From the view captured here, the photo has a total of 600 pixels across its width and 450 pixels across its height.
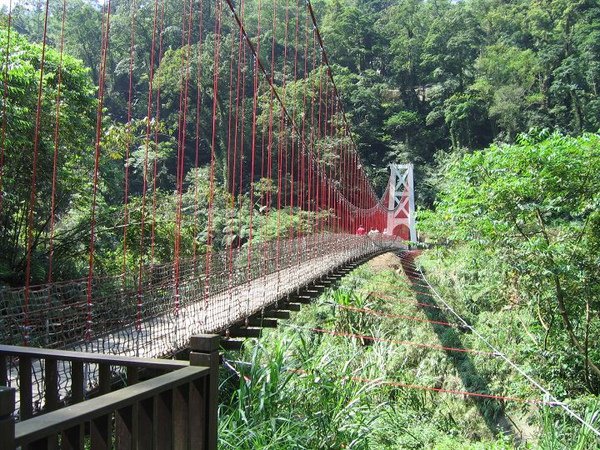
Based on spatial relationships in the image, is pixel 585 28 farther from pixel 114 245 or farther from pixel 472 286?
pixel 114 245

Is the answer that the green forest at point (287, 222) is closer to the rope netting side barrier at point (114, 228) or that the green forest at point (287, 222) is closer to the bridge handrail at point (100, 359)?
the rope netting side barrier at point (114, 228)

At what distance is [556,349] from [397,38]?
25.8m

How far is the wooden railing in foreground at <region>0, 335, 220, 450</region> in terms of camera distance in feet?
2.55

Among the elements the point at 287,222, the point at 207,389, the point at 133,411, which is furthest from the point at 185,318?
the point at 287,222

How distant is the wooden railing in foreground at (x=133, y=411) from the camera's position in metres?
0.78

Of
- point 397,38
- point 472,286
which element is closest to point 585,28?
point 397,38

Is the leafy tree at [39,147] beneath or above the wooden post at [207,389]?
above

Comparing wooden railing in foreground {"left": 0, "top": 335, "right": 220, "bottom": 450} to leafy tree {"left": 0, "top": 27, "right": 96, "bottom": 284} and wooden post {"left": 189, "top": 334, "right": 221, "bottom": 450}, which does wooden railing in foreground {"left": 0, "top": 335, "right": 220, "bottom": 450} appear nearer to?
wooden post {"left": 189, "top": 334, "right": 221, "bottom": 450}

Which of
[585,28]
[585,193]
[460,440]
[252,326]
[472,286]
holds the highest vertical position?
[585,28]

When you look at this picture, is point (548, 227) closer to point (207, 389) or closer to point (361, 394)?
point (361, 394)

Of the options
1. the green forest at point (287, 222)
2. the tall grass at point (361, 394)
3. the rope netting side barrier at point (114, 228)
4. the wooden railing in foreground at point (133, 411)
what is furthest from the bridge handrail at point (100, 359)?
the tall grass at point (361, 394)

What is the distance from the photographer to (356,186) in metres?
18.7

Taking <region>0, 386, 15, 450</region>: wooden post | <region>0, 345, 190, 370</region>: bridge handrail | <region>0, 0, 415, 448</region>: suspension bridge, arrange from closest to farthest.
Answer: <region>0, 386, 15, 450</region>: wooden post → <region>0, 345, 190, 370</region>: bridge handrail → <region>0, 0, 415, 448</region>: suspension bridge

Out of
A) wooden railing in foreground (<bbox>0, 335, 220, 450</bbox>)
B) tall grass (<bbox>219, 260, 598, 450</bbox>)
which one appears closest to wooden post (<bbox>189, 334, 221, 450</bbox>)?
wooden railing in foreground (<bbox>0, 335, 220, 450</bbox>)
